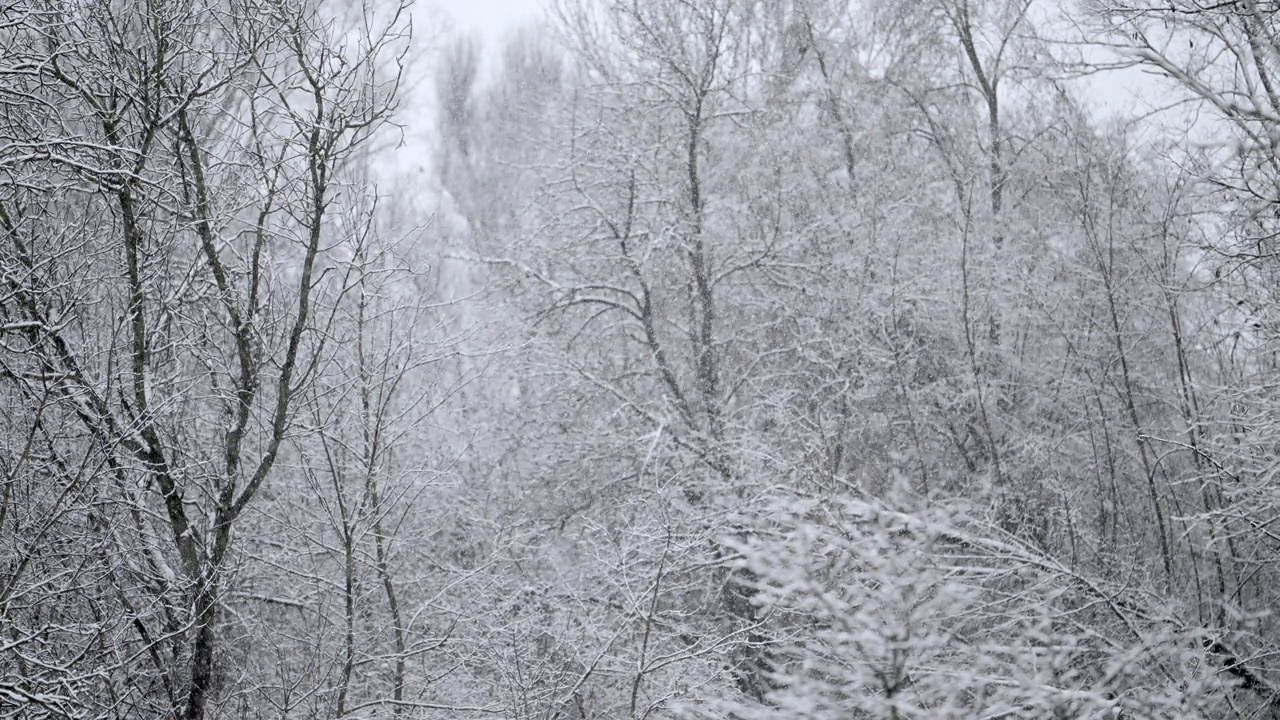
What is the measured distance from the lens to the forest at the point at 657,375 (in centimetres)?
470

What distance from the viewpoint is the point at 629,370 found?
10328 millimetres

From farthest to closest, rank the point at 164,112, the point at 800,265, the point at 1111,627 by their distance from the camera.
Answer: the point at 800,265 < the point at 1111,627 < the point at 164,112

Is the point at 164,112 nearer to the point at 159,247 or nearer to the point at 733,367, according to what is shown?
the point at 159,247

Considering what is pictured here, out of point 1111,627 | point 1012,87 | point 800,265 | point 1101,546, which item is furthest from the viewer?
point 1012,87

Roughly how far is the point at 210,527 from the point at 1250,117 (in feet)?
20.6

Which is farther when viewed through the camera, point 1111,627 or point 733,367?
point 733,367

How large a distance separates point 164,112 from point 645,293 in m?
5.06

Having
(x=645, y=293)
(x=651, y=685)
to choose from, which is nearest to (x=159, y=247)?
(x=651, y=685)

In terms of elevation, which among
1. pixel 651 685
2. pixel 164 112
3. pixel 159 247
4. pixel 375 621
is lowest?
pixel 651 685

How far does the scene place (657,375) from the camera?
32.8 feet

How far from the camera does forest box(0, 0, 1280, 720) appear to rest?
4.70m

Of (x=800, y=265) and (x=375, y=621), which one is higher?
(x=800, y=265)

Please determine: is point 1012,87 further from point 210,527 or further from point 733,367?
point 210,527

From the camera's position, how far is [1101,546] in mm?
7676
